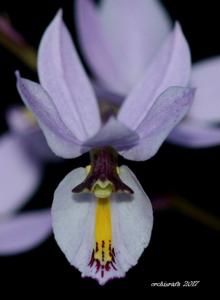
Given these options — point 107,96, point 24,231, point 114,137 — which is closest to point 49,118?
point 114,137

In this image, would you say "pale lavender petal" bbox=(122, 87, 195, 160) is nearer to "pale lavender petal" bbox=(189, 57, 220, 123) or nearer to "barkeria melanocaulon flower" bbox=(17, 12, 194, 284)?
"barkeria melanocaulon flower" bbox=(17, 12, 194, 284)

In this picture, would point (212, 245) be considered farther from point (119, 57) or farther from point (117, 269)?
point (117, 269)

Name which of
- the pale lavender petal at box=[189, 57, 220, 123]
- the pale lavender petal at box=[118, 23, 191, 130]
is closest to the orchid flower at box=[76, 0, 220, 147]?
the pale lavender petal at box=[189, 57, 220, 123]

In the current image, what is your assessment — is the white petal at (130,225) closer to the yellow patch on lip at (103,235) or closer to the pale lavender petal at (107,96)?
the yellow patch on lip at (103,235)

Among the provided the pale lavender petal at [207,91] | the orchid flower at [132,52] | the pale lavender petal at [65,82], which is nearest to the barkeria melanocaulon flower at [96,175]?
the pale lavender petal at [65,82]

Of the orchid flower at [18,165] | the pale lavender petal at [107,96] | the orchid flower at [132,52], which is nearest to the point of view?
the pale lavender petal at [107,96]
